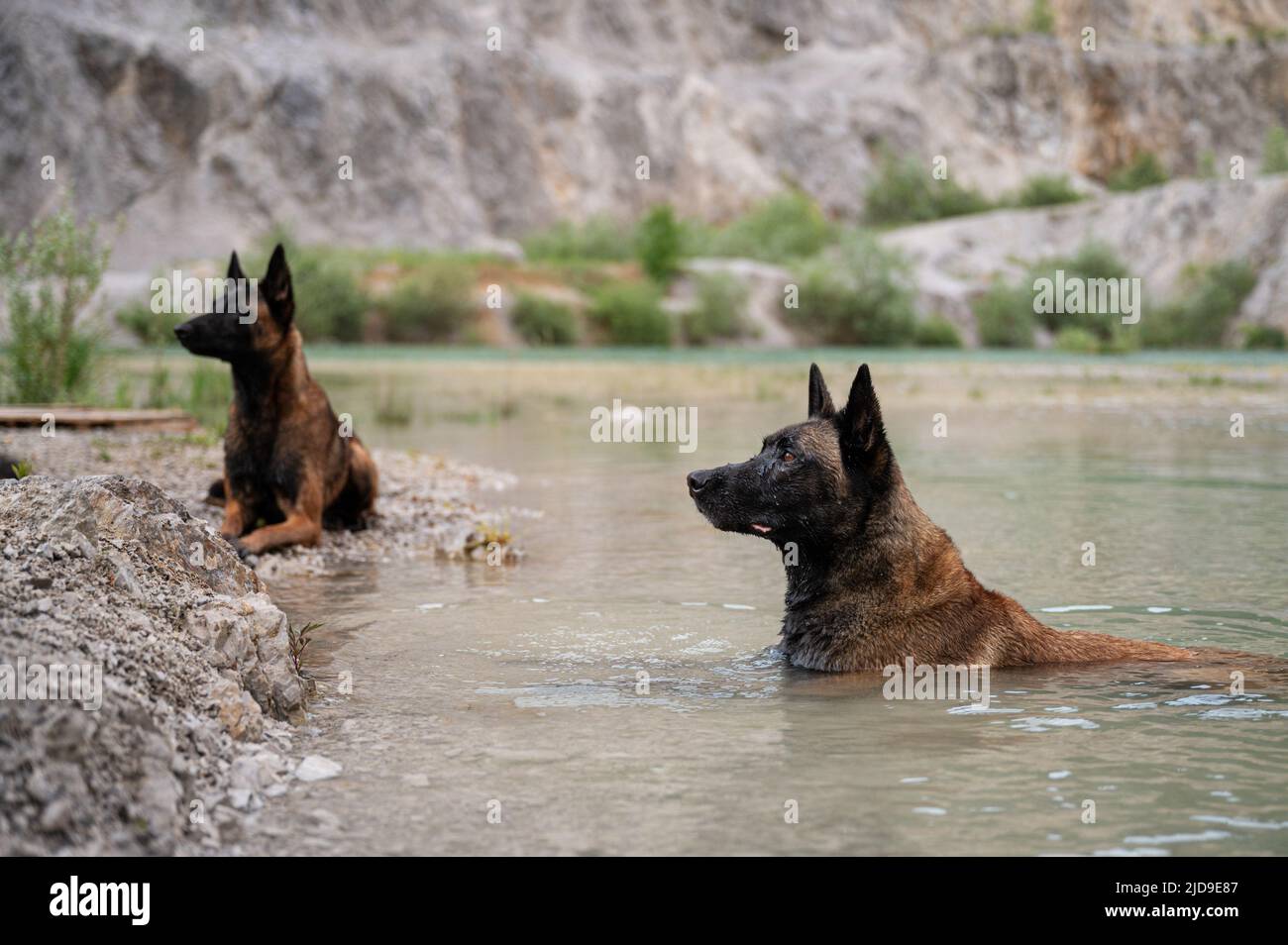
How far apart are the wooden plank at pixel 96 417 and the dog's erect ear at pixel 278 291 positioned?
245 inches

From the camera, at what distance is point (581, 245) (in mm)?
75812

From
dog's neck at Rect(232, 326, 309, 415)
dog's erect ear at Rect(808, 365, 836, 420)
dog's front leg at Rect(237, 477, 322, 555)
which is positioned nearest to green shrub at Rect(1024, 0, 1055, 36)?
dog's neck at Rect(232, 326, 309, 415)

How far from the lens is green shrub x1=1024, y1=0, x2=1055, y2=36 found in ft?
340

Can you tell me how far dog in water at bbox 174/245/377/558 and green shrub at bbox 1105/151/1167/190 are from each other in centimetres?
9811


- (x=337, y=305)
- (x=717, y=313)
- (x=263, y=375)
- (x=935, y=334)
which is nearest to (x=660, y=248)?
(x=717, y=313)

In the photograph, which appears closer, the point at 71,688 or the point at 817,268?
the point at 71,688

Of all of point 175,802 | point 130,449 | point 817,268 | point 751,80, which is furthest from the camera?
point 751,80

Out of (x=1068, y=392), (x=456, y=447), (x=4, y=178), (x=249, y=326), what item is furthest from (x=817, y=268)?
(x=249, y=326)

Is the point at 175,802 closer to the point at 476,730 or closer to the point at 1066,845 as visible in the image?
the point at 476,730

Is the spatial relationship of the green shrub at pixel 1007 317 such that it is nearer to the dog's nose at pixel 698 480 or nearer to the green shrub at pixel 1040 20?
the green shrub at pixel 1040 20

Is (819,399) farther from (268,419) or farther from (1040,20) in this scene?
(1040,20)

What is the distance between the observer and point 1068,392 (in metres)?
31.6
